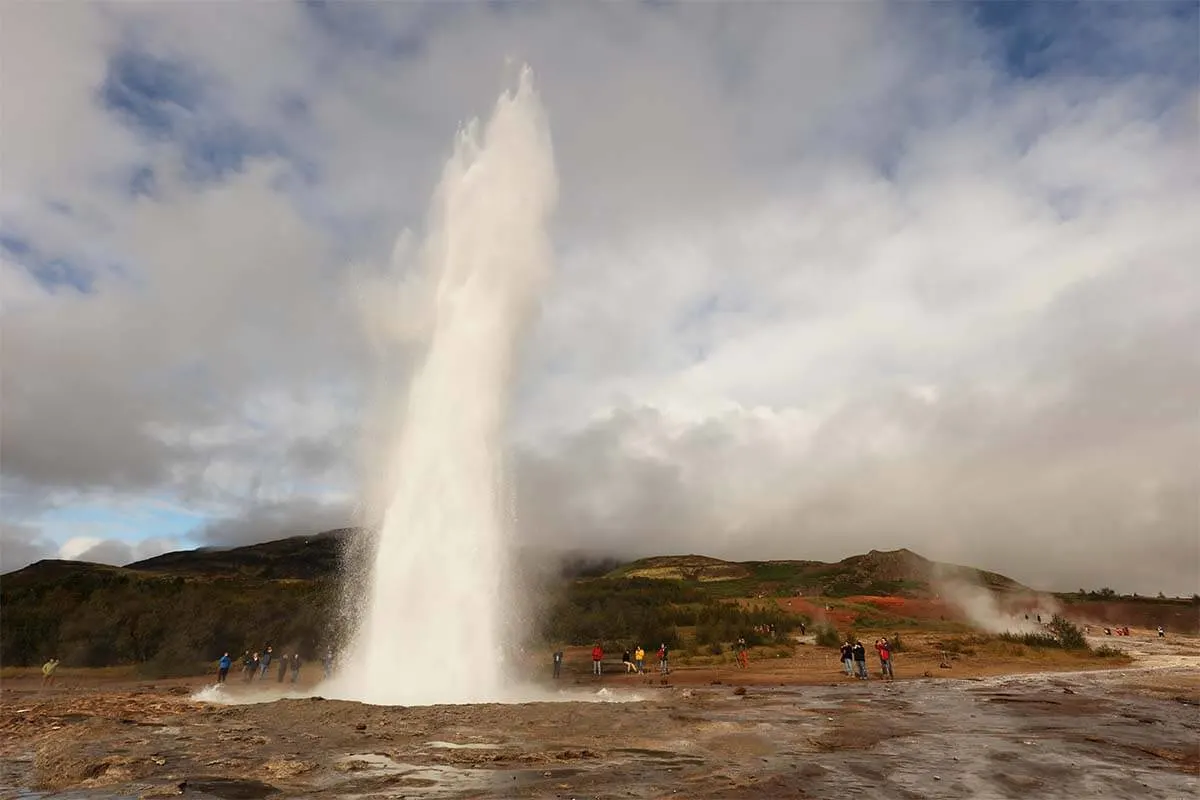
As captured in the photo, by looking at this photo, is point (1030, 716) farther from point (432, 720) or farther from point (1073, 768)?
point (432, 720)

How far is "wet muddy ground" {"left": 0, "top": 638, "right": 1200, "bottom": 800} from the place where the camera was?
9.03 meters

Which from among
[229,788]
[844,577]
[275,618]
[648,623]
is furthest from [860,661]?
[844,577]

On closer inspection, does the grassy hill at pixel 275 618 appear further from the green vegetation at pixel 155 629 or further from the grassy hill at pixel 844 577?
the grassy hill at pixel 844 577

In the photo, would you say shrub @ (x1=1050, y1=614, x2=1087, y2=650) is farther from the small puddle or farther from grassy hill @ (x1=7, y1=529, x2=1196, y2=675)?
the small puddle

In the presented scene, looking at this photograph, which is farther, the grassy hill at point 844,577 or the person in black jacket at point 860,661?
the grassy hill at point 844,577

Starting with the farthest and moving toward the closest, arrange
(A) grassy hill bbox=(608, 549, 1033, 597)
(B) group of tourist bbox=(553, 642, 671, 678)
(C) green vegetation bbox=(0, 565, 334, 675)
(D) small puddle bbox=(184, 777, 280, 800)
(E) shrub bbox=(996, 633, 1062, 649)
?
(A) grassy hill bbox=(608, 549, 1033, 597) < (E) shrub bbox=(996, 633, 1062, 649) < (C) green vegetation bbox=(0, 565, 334, 675) < (B) group of tourist bbox=(553, 642, 671, 678) < (D) small puddle bbox=(184, 777, 280, 800)

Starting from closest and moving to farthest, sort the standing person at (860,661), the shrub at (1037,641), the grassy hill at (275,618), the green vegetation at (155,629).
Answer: the standing person at (860,661) < the green vegetation at (155,629) < the grassy hill at (275,618) < the shrub at (1037,641)

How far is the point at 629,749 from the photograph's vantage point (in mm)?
11773

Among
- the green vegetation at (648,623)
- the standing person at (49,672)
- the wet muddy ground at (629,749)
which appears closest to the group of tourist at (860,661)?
the wet muddy ground at (629,749)

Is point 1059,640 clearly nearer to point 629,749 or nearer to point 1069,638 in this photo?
point 1069,638

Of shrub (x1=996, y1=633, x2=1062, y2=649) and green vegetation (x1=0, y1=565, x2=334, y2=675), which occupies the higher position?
green vegetation (x1=0, y1=565, x2=334, y2=675)

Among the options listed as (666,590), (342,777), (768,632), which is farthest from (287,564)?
(342,777)

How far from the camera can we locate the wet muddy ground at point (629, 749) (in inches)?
356

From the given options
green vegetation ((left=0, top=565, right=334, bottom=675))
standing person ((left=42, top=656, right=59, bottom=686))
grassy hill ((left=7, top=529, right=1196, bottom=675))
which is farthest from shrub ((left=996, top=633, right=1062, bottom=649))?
standing person ((left=42, top=656, right=59, bottom=686))
